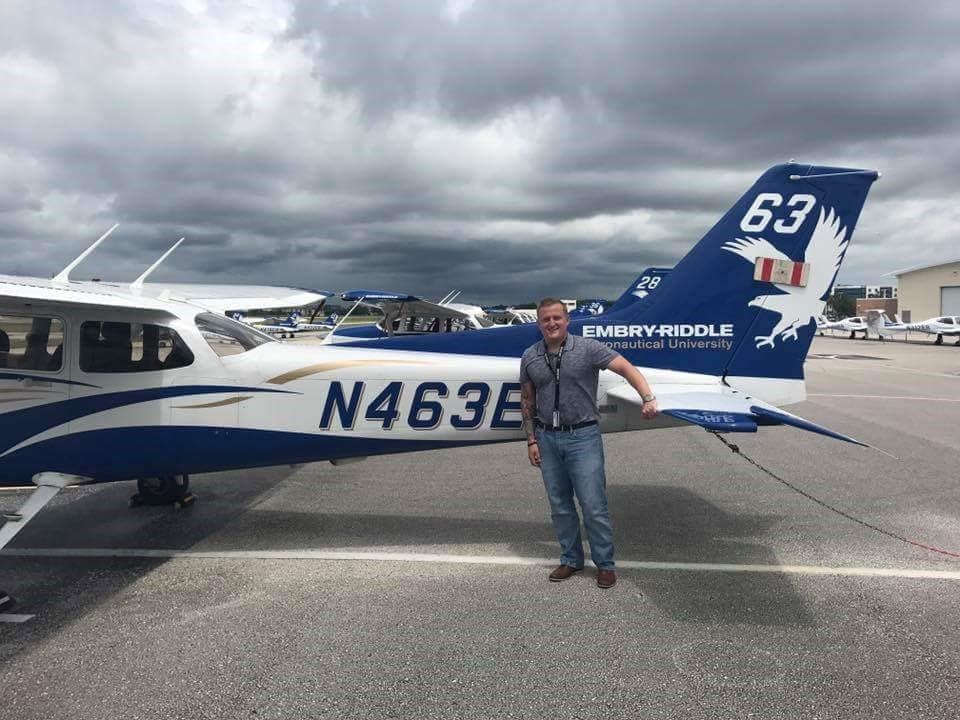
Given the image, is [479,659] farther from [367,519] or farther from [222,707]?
[367,519]

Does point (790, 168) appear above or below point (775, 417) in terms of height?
above

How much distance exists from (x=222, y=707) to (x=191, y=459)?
199cm

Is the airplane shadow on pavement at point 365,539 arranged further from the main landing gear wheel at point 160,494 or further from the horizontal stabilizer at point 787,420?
the horizontal stabilizer at point 787,420

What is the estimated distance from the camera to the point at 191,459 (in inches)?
168

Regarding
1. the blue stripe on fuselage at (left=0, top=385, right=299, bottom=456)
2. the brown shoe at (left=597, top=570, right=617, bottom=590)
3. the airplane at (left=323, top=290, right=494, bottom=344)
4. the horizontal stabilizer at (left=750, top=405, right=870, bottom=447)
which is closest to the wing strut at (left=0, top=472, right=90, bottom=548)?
the blue stripe on fuselage at (left=0, top=385, right=299, bottom=456)

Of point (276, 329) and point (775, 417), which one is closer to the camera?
point (775, 417)

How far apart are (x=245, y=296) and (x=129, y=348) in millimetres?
3514

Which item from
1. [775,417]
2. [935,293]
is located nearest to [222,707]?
[775,417]

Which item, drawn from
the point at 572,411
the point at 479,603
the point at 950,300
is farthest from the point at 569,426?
the point at 950,300

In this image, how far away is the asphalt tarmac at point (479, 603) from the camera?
2.78 metres

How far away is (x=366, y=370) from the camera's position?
14.1 feet

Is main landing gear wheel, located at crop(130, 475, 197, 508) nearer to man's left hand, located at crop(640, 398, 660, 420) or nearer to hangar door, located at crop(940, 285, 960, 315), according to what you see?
man's left hand, located at crop(640, 398, 660, 420)

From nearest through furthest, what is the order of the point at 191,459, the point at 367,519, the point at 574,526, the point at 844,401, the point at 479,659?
the point at 479,659
the point at 574,526
the point at 191,459
the point at 367,519
the point at 844,401

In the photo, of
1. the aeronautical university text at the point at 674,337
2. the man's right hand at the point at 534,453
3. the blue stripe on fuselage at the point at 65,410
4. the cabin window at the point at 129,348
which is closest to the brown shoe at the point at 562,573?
the man's right hand at the point at 534,453
